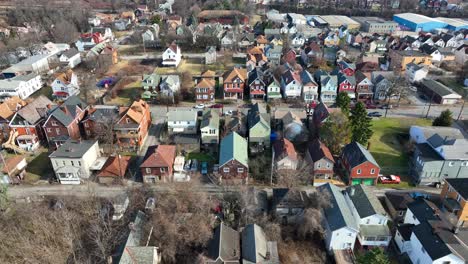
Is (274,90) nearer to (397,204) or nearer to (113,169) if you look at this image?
(397,204)

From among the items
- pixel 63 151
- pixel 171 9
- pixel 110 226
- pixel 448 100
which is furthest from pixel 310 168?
pixel 171 9

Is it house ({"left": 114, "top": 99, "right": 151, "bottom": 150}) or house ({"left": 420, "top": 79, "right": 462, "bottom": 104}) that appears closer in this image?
house ({"left": 114, "top": 99, "right": 151, "bottom": 150})

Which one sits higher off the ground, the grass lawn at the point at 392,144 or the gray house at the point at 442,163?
the gray house at the point at 442,163

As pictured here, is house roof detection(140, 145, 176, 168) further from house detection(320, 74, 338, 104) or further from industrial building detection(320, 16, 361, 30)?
industrial building detection(320, 16, 361, 30)

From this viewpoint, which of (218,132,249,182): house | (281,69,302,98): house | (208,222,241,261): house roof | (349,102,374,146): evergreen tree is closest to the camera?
(208,222,241,261): house roof

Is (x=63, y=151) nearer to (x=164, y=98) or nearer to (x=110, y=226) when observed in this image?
(x=110, y=226)

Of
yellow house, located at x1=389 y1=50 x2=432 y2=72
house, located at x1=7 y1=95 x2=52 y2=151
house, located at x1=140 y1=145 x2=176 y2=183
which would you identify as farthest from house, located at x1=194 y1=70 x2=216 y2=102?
yellow house, located at x1=389 y1=50 x2=432 y2=72

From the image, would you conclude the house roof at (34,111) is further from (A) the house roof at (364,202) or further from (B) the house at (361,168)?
(B) the house at (361,168)

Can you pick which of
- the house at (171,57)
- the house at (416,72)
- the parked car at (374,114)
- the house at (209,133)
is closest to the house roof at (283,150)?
the house at (209,133)
